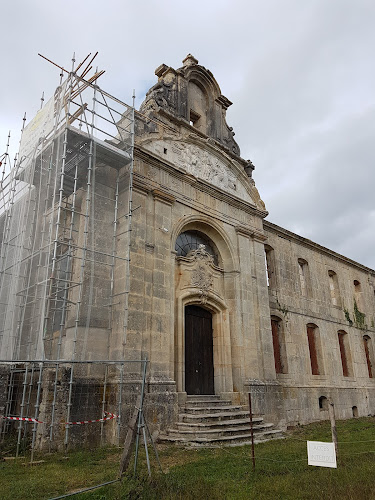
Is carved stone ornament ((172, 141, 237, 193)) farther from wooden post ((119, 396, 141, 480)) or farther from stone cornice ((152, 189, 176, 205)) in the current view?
wooden post ((119, 396, 141, 480))

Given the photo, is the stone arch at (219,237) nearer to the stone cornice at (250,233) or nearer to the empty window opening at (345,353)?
the stone cornice at (250,233)

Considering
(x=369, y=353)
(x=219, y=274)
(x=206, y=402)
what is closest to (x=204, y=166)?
(x=219, y=274)

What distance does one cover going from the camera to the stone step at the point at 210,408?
1102 cm

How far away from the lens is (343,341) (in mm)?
20594

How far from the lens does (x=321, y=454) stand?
6.07 m

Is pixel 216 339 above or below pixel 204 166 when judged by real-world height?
below

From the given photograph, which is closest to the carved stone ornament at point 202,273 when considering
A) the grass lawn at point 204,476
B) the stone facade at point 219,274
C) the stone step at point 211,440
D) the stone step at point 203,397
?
the stone facade at point 219,274

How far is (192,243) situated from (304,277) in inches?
321

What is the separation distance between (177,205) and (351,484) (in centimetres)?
919

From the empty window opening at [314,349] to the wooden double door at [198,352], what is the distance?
22.9ft

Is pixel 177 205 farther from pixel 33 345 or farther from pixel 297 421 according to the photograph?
pixel 297 421

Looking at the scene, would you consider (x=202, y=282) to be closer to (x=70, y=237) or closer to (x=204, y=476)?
(x=70, y=237)

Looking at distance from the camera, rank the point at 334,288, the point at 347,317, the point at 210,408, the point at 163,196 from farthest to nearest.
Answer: the point at 334,288 < the point at 347,317 < the point at 163,196 < the point at 210,408

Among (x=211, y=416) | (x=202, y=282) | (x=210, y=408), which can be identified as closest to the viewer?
(x=211, y=416)
